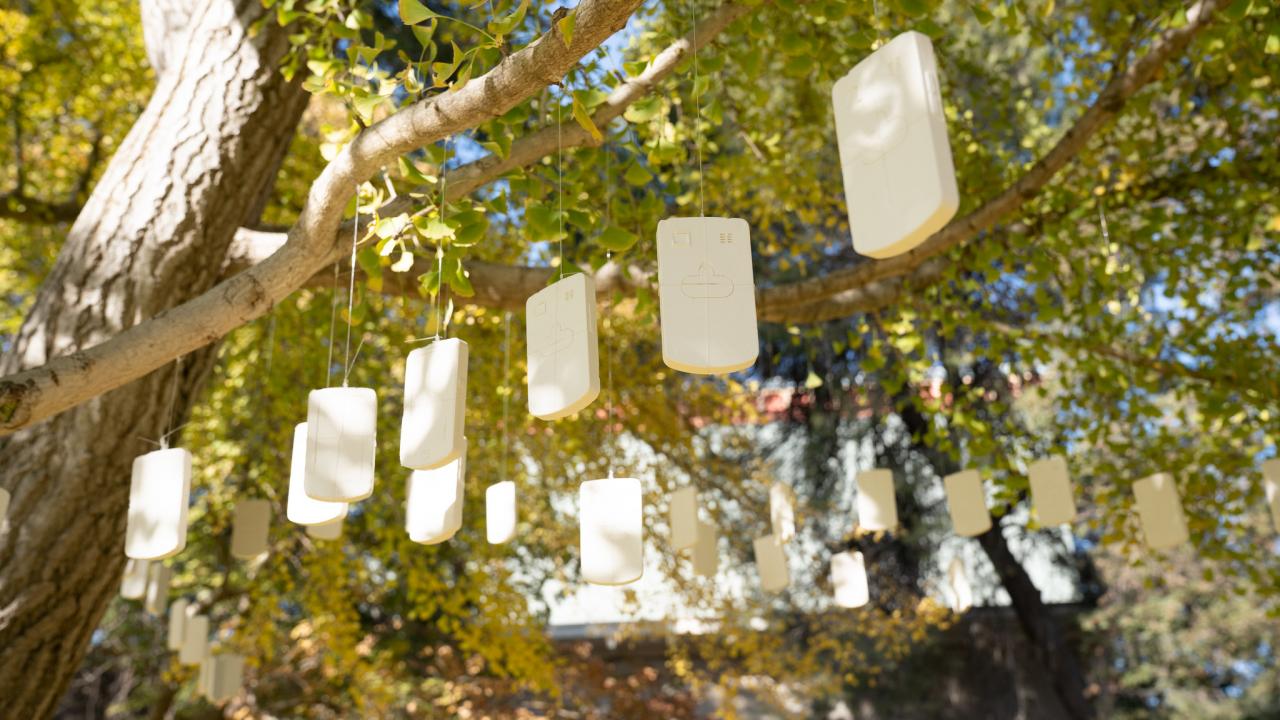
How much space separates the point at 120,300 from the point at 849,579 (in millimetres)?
2491

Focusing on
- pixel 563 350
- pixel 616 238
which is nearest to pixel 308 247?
pixel 616 238

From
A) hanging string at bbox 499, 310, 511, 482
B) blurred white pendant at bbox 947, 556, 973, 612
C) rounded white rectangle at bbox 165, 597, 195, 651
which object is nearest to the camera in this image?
hanging string at bbox 499, 310, 511, 482

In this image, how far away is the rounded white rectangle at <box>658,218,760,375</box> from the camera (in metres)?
1.33

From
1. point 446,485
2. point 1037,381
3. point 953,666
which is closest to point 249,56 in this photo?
point 446,485

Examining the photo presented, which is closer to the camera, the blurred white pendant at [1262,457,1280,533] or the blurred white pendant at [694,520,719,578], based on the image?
the blurred white pendant at [1262,457,1280,533]

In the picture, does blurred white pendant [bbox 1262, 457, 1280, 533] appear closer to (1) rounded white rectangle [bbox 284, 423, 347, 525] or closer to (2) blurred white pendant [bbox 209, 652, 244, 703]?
(1) rounded white rectangle [bbox 284, 423, 347, 525]

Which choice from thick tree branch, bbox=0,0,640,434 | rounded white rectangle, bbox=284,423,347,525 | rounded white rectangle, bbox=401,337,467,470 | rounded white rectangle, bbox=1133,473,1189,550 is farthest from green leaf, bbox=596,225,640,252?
rounded white rectangle, bbox=1133,473,1189,550

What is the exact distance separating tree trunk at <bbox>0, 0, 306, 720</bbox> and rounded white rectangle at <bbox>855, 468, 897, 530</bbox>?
6.91 ft

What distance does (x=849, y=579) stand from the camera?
352 centimetres

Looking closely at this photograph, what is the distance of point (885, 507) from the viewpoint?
3209 mm

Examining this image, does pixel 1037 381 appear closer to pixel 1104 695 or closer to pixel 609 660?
pixel 1104 695

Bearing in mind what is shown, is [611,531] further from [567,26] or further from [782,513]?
[782,513]

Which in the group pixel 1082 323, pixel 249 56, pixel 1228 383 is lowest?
pixel 1228 383

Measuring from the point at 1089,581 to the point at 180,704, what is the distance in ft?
24.0
